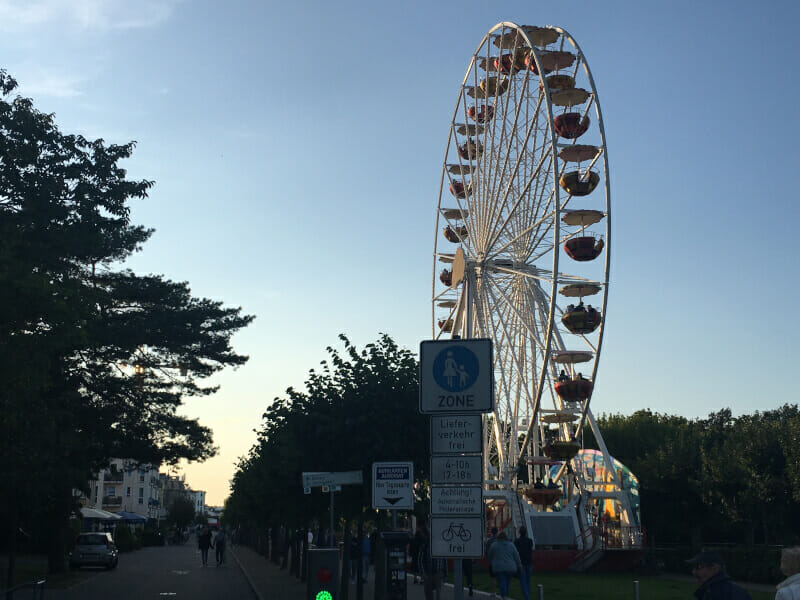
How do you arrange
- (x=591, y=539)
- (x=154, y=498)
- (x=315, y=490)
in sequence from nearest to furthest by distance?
(x=315, y=490) → (x=591, y=539) → (x=154, y=498)

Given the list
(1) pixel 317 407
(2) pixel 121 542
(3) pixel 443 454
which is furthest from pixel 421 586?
(2) pixel 121 542

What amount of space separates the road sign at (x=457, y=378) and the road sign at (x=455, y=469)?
0.40 meters

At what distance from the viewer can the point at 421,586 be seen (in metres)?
27.2

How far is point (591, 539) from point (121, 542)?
126 ft

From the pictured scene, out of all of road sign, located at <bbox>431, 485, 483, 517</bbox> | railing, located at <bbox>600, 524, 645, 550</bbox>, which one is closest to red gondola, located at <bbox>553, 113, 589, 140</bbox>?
railing, located at <bbox>600, 524, 645, 550</bbox>

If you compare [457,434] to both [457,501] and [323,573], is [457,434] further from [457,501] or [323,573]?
[323,573]

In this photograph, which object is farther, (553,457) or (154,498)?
(154,498)

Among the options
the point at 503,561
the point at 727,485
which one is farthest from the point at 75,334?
the point at 727,485

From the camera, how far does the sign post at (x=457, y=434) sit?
7066 mm

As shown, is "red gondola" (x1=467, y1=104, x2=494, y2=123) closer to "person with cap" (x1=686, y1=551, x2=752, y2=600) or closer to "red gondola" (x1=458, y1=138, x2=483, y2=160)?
"red gondola" (x1=458, y1=138, x2=483, y2=160)

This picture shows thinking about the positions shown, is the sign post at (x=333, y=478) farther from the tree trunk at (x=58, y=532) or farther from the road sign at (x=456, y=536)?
the tree trunk at (x=58, y=532)

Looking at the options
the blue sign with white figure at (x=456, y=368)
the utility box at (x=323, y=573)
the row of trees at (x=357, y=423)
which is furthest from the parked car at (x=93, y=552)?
the blue sign with white figure at (x=456, y=368)

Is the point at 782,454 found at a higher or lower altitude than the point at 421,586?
higher

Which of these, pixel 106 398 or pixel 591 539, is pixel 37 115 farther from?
pixel 591 539
